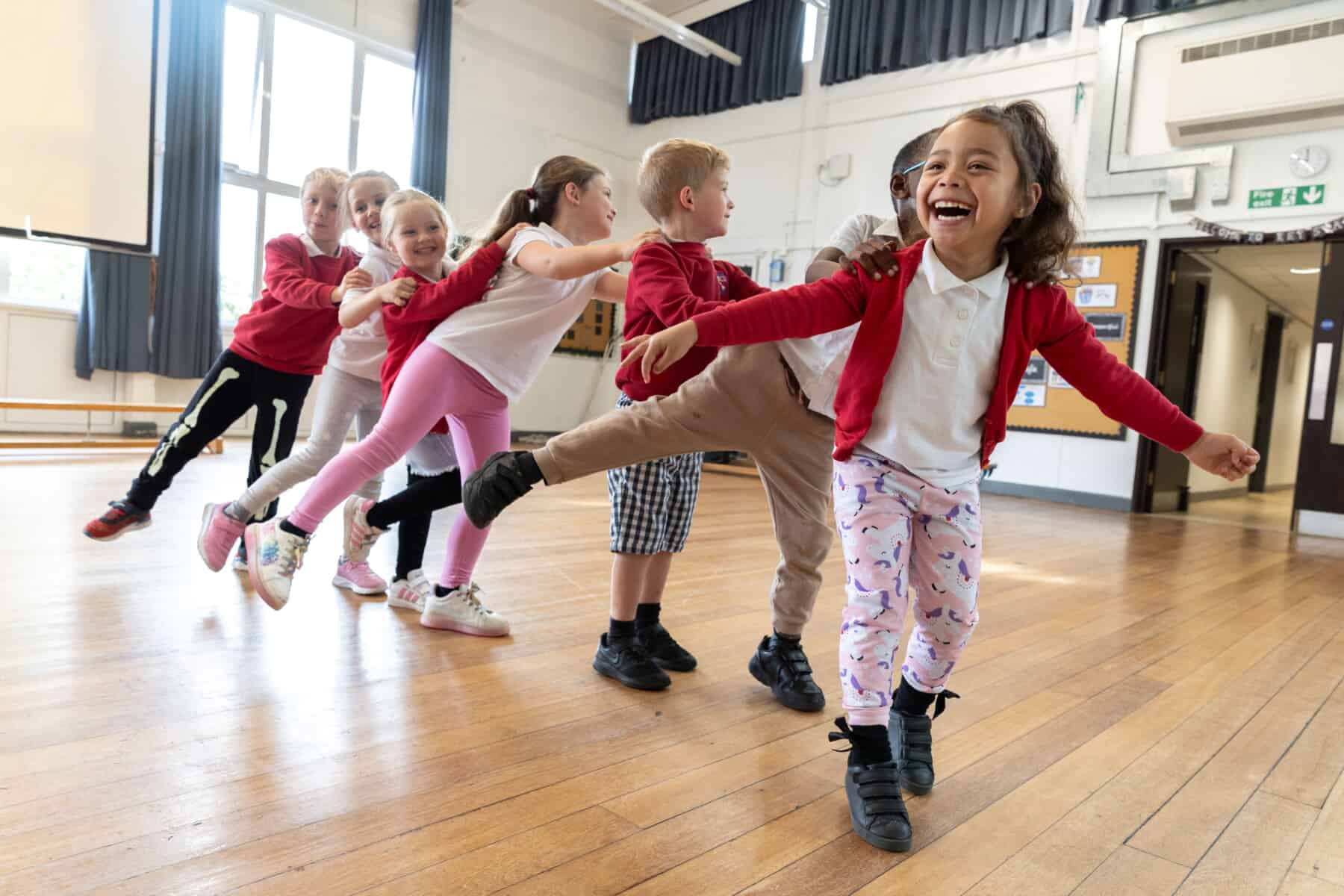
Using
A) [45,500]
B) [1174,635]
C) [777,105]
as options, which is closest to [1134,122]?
[777,105]

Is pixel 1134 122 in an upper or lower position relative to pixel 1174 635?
upper

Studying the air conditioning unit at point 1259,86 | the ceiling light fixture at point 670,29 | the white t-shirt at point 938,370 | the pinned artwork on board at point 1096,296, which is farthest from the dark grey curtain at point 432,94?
the white t-shirt at point 938,370

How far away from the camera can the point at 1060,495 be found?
6.56m

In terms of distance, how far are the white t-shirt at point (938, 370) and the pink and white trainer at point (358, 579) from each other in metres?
1.50

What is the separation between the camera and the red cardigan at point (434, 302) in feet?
5.92

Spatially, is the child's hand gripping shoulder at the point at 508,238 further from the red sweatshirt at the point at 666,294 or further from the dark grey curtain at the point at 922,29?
the dark grey curtain at the point at 922,29

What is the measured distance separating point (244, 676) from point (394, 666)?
0.25 metres

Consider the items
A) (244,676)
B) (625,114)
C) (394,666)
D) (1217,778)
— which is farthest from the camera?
(625,114)

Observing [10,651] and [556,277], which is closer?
[10,651]

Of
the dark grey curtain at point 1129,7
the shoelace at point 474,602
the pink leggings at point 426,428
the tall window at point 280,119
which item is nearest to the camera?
the pink leggings at point 426,428

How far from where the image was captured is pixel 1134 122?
20.0ft

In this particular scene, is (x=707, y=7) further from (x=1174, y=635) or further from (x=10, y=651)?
(x=10, y=651)

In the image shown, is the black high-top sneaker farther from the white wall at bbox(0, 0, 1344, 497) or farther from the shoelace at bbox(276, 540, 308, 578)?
the white wall at bbox(0, 0, 1344, 497)

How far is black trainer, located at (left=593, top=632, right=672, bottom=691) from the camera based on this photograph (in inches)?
63.8
